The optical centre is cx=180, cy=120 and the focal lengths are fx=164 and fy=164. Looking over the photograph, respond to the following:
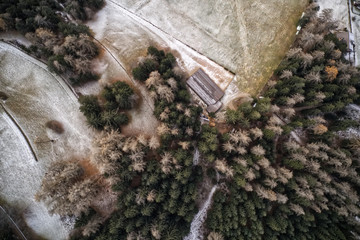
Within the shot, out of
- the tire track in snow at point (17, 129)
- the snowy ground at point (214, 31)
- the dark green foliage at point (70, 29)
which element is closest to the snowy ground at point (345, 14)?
the snowy ground at point (214, 31)

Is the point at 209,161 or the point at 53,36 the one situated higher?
the point at 53,36

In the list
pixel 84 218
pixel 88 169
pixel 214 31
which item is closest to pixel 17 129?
pixel 88 169

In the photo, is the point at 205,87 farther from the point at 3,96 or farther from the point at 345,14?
the point at 345,14

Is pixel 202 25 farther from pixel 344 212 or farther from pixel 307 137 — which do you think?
pixel 344 212

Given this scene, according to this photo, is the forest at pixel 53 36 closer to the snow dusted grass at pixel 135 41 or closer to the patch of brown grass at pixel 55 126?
the snow dusted grass at pixel 135 41

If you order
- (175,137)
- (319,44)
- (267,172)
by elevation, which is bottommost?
(175,137)

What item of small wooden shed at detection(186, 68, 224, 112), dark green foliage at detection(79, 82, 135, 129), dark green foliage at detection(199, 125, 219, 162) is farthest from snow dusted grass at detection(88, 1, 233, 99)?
Result: dark green foliage at detection(199, 125, 219, 162)

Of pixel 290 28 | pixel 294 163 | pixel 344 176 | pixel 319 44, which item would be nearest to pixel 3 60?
pixel 294 163
